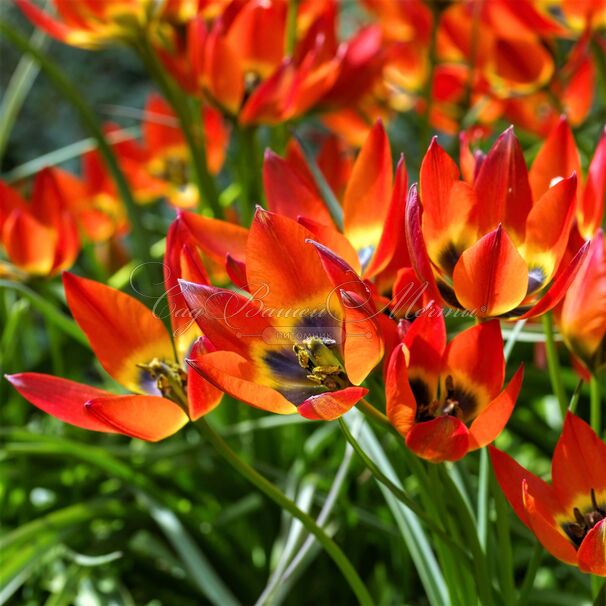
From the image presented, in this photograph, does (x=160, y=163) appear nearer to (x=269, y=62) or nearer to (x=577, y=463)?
(x=269, y=62)

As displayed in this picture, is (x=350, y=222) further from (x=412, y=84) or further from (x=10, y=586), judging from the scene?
(x=412, y=84)

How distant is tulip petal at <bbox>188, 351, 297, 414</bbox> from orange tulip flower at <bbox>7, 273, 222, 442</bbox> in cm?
2

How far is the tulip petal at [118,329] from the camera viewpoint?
485 millimetres

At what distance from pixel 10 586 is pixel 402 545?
31 cm

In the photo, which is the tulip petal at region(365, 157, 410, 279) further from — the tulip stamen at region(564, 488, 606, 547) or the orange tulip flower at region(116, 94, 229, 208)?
the orange tulip flower at region(116, 94, 229, 208)

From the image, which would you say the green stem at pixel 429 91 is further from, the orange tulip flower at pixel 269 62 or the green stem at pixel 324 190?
the green stem at pixel 324 190

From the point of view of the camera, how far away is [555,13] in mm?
1573

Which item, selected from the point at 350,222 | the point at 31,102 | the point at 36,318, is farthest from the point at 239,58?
the point at 31,102

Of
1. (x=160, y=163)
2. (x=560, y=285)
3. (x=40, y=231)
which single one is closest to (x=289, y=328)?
(x=560, y=285)

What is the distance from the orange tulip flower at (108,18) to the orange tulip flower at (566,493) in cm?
54

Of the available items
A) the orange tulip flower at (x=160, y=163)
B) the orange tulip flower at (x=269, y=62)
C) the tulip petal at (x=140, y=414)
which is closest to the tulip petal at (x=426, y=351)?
the tulip petal at (x=140, y=414)

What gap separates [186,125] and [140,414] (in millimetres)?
445

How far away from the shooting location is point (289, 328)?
1.49ft

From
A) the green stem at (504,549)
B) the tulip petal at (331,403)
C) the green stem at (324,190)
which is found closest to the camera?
the tulip petal at (331,403)
